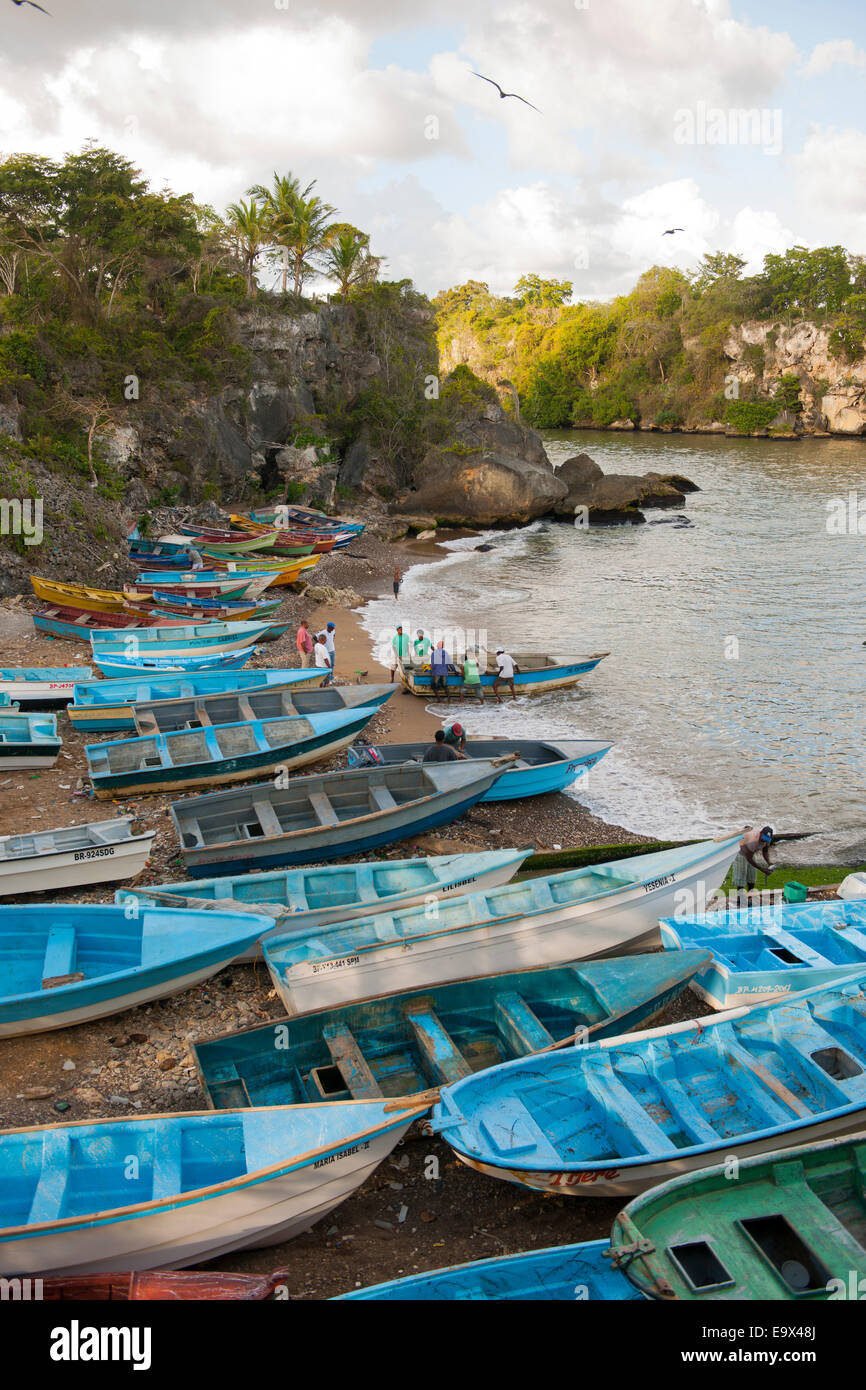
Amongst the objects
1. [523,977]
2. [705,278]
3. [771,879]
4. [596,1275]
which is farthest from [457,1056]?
[705,278]

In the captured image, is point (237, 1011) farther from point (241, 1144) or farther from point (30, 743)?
point (30, 743)

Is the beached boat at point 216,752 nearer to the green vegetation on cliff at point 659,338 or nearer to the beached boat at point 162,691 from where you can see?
the beached boat at point 162,691

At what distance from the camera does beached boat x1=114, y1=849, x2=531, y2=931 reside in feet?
32.1

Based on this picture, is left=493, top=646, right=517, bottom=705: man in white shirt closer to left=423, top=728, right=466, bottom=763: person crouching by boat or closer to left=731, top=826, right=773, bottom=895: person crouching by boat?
left=423, top=728, right=466, bottom=763: person crouching by boat

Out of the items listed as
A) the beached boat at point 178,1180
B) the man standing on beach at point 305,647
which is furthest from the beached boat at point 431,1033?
the man standing on beach at point 305,647

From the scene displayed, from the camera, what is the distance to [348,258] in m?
48.3

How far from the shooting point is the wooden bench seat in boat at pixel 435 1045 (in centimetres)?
765

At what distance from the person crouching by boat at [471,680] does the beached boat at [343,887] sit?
8810 mm

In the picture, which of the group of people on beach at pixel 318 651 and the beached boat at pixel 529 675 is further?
the beached boat at pixel 529 675

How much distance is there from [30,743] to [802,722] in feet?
52.2

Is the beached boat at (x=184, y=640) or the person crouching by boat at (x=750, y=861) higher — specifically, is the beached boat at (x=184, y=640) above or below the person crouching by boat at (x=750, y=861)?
above

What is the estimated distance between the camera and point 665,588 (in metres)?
33.1

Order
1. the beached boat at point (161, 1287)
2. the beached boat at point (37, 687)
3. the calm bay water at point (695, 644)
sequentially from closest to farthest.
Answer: the beached boat at point (161, 1287), the beached boat at point (37, 687), the calm bay water at point (695, 644)

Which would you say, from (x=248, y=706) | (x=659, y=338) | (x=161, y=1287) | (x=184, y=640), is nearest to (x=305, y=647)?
(x=184, y=640)
